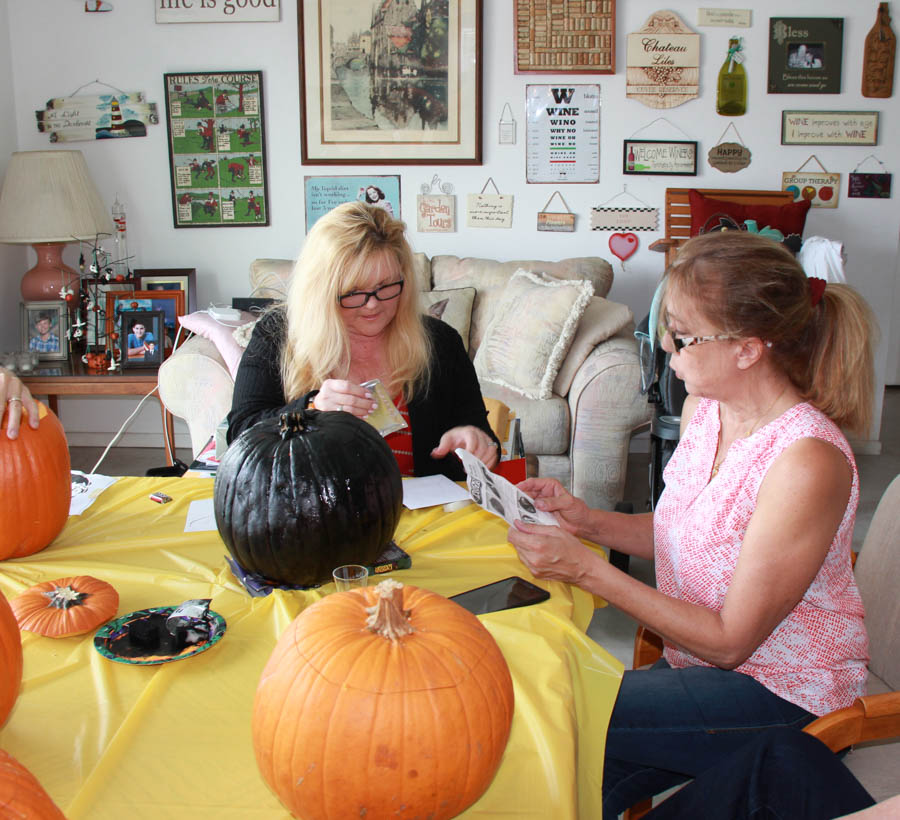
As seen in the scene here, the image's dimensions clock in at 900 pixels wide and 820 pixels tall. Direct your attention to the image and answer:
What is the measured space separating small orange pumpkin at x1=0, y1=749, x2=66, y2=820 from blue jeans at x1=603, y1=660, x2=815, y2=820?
821 mm

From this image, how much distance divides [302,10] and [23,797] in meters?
4.20

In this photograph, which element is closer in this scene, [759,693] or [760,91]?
[759,693]

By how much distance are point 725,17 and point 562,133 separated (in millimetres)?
964

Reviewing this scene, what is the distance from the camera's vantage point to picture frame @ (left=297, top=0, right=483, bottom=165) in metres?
4.02

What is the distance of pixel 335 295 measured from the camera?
5.45 ft

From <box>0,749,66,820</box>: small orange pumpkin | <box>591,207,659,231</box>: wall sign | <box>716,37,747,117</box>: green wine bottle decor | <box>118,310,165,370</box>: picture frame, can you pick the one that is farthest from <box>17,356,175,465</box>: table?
<box>0,749,66,820</box>: small orange pumpkin

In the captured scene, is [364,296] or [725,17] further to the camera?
[725,17]

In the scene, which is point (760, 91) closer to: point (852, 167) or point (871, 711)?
point (852, 167)

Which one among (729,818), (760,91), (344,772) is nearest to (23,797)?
(344,772)

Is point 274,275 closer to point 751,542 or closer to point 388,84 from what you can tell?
point 388,84

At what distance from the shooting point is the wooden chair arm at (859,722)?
101 cm

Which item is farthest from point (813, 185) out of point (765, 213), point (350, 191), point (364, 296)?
point (364, 296)

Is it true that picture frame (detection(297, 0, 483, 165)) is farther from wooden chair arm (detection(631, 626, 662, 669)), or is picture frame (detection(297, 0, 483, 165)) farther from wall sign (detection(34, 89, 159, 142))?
wooden chair arm (detection(631, 626, 662, 669))

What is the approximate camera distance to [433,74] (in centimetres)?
408
